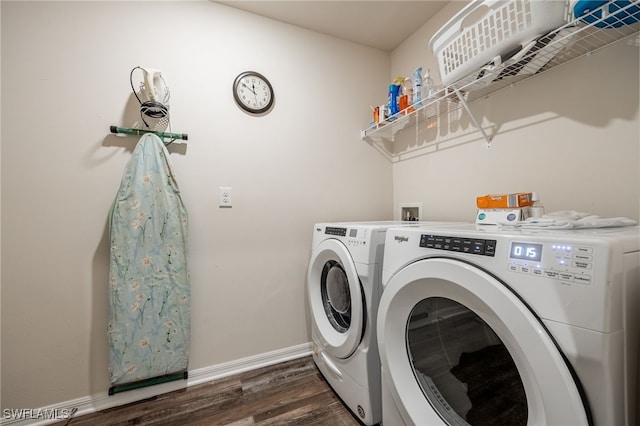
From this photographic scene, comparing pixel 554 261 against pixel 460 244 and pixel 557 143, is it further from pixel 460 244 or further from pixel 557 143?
pixel 557 143

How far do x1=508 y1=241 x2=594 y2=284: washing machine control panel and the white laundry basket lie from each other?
787 millimetres

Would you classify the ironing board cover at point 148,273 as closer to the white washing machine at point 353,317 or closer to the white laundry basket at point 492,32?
the white washing machine at point 353,317

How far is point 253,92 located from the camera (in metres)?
1.59

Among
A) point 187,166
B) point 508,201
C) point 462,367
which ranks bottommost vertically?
point 462,367

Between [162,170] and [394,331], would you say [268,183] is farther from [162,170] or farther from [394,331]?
[394,331]

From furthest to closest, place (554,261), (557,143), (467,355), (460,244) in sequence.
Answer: (557,143) < (467,355) < (460,244) < (554,261)

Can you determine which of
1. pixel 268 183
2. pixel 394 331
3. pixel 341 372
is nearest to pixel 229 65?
pixel 268 183

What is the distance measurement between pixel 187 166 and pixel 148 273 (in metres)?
0.61

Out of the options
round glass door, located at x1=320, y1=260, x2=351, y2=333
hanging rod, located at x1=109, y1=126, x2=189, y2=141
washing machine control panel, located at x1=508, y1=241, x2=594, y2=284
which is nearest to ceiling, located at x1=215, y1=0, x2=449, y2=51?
hanging rod, located at x1=109, y1=126, x2=189, y2=141

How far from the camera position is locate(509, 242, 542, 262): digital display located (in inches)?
20.6

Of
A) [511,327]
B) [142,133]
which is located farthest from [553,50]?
[142,133]

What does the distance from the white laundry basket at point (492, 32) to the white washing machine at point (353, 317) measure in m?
0.73

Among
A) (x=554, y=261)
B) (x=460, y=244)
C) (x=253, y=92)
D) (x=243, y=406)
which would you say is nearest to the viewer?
(x=554, y=261)

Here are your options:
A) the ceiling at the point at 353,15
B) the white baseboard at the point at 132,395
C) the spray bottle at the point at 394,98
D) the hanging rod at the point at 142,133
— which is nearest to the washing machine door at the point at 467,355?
the white baseboard at the point at 132,395
